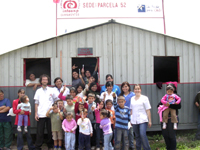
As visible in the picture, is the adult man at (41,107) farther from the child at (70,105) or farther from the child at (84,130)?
the child at (84,130)

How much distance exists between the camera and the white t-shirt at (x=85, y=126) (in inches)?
225

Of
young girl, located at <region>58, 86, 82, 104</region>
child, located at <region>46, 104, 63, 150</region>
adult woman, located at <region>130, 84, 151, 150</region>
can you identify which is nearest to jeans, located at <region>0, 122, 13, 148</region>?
child, located at <region>46, 104, 63, 150</region>

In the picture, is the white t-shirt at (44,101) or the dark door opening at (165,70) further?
the dark door opening at (165,70)

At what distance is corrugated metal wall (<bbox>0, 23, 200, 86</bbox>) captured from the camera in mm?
7133

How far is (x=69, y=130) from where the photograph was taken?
19.1 ft

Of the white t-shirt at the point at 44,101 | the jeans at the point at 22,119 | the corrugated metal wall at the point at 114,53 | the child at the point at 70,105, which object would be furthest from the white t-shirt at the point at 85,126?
the corrugated metal wall at the point at 114,53

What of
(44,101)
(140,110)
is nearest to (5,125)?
(44,101)

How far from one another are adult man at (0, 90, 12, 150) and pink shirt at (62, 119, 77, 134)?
184 centimetres

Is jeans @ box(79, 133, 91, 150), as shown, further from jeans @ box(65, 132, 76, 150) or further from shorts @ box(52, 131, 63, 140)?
shorts @ box(52, 131, 63, 140)

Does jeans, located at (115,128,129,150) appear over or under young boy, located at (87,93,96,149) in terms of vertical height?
under

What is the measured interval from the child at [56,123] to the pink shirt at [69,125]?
0.71 ft

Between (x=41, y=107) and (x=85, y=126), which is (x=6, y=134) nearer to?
(x=41, y=107)

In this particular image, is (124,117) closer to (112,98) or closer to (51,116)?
(112,98)

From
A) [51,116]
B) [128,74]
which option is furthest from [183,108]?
Answer: [51,116]
